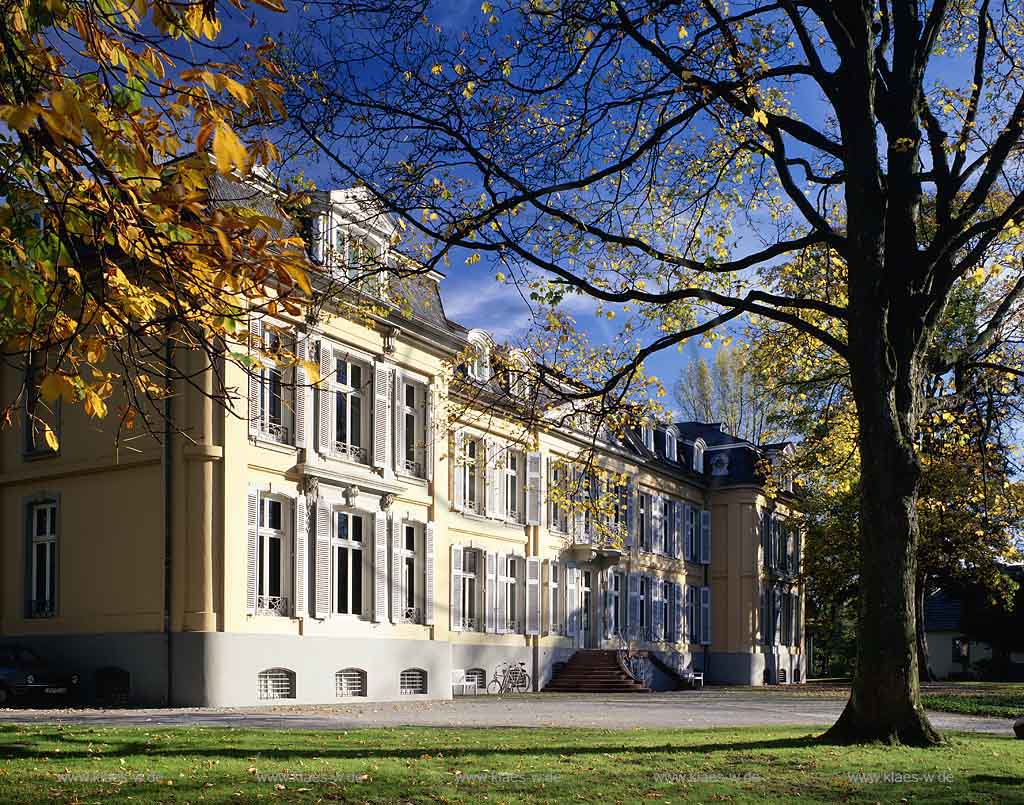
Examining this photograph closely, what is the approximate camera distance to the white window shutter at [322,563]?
76.6ft

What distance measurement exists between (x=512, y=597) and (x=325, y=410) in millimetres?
11444

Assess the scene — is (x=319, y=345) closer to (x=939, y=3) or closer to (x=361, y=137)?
(x=361, y=137)

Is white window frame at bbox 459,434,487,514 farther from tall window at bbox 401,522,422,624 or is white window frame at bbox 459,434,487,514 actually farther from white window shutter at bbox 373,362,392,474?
white window shutter at bbox 373,362,392,474

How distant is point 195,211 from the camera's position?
5.55m

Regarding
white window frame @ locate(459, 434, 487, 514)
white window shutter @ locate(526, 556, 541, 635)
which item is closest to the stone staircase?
white window shutter @ locate(526, 556, 541, 635)

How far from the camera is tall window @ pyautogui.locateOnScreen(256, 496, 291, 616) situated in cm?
2236

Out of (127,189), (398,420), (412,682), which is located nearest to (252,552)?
(398,420)

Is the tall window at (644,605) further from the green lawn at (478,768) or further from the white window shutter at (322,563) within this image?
the green lawn at (478,768)

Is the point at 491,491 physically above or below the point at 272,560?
above

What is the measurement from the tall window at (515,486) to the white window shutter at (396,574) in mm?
7231

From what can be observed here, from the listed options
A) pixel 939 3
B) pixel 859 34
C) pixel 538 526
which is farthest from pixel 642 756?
pixel 538 526

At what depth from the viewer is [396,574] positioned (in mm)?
26125

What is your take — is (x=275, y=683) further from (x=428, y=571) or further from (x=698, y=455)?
(x=698, y=455)

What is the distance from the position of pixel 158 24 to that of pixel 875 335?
29.5 feet
